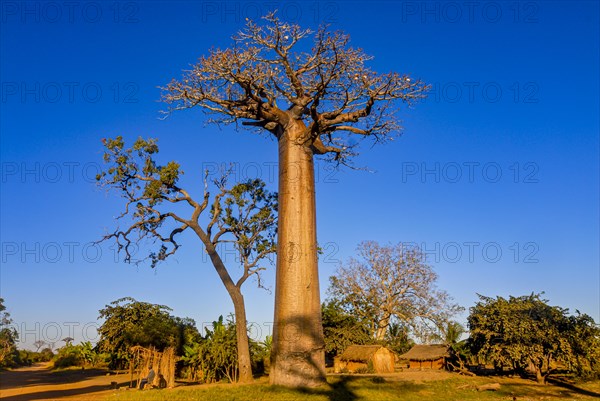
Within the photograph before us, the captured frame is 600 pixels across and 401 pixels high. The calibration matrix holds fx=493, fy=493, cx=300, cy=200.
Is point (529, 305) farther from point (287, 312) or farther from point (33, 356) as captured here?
point (33, 356)

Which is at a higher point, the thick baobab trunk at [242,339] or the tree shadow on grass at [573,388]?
the thick baobab trunk at [242,339]

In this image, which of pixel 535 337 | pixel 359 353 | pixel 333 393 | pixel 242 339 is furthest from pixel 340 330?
pixel 333 393

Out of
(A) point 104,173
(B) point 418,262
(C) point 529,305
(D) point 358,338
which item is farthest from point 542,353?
(A) point 104,173

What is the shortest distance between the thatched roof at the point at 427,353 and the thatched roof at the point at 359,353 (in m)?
5.27

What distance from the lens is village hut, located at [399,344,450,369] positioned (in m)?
30.2

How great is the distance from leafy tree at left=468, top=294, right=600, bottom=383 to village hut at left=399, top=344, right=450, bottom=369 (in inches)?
255

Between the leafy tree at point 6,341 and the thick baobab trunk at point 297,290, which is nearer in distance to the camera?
the thick baobab trunk at point 297,290

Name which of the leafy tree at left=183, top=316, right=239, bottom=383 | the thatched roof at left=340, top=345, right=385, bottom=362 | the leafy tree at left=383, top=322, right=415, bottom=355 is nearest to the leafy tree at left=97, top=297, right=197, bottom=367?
the leafy tree at left=183, top=316, right=239, bottom=383

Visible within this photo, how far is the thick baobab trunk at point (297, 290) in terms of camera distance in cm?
1020

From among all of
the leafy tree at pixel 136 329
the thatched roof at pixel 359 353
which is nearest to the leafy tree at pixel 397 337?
the thatched roof at pixel 359 353

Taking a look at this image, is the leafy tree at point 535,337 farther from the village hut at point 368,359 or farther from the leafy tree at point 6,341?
the leafy tree at point 6,341

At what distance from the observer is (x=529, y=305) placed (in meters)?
23.3

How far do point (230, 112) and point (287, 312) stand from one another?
17.4 feet

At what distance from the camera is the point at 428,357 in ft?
98.8
